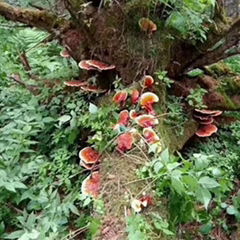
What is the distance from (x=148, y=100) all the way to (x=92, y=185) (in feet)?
2.31

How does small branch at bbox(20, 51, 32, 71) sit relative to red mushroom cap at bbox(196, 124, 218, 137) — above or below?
below

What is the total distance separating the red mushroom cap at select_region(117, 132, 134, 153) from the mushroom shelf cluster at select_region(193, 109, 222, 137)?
2.69 ft

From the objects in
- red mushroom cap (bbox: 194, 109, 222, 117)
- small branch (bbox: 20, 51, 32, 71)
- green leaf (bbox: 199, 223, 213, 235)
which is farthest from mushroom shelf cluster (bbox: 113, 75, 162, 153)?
small branch (bbox: 20, 51, 32, 71)

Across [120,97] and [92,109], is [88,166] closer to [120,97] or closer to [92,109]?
[92,109]

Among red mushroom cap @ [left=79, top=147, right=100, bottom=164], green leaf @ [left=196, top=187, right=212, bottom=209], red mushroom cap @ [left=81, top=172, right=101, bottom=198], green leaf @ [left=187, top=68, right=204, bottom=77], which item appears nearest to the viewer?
green leaf @ [left=196, top=187, right=212, bottom=209]

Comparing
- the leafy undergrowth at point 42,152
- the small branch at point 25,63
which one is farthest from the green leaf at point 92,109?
the small branch at point 25,63

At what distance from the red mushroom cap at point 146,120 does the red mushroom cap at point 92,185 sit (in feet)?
1.40

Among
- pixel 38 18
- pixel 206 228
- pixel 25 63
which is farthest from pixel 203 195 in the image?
pixel 25 63

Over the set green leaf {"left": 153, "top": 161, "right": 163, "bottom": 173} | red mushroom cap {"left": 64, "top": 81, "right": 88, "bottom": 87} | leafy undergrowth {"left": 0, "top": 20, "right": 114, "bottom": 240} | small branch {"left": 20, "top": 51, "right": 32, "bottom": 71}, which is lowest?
small branch {"left": 20, "top": 51, "right": 32, "bottom": 71}

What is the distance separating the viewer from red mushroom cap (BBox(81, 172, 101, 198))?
2.65m

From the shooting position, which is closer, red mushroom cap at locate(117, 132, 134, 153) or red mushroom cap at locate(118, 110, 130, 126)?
red mushroom cap at locate(117, 132, 134, 153)

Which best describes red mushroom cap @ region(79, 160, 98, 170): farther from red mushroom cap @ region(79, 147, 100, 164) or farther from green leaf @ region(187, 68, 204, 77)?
green leaf @ region(187, 68, 204, 77)

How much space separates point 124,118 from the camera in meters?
2.95

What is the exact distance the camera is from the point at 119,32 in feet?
10.7
